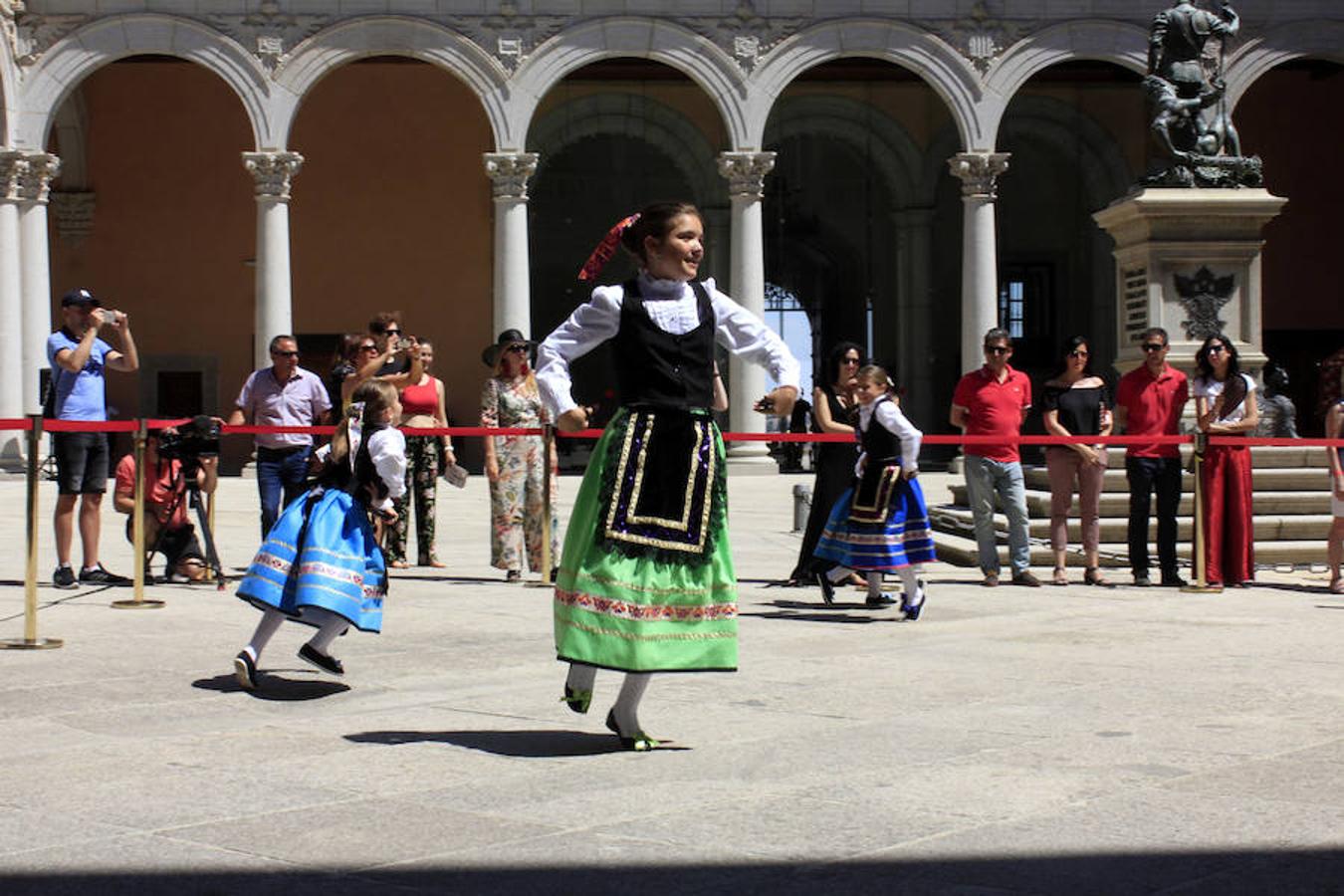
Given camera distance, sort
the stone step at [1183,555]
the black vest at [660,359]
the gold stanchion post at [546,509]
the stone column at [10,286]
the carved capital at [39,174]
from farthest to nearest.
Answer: the carved capital at [39,174]
the stone column at [10,286]
the stone step at [1183,555]
the gold stanchion post at [546,509]
the black vest at [660,359]

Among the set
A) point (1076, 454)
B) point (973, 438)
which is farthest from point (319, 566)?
point (1076, 454)

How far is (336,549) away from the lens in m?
7.71

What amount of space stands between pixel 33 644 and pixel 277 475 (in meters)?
3.46

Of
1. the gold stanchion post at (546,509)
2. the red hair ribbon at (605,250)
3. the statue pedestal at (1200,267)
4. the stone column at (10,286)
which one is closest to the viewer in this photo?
the red hair ribbon at (605,250)

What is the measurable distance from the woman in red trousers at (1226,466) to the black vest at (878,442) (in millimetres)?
2939

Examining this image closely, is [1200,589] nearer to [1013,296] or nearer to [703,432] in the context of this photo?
[703,432]

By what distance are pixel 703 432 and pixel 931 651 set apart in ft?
9.35

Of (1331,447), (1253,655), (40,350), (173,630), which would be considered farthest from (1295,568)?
(40,350)

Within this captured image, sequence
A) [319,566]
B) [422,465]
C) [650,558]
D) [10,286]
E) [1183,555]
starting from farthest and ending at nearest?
[10,286] → [1183,555] → [422,465] → [319,566] → [650,558]

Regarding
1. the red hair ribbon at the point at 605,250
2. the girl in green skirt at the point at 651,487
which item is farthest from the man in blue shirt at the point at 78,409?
the girl in green skirt at the point at 651,487

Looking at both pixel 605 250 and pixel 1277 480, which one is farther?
pixel 1277 480

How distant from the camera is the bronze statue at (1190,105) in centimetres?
1562

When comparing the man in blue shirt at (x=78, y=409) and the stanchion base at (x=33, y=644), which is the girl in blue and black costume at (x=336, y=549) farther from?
the man in blue shirt at (x=78, y=409)

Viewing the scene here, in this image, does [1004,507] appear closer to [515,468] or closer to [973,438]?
[973,438]
